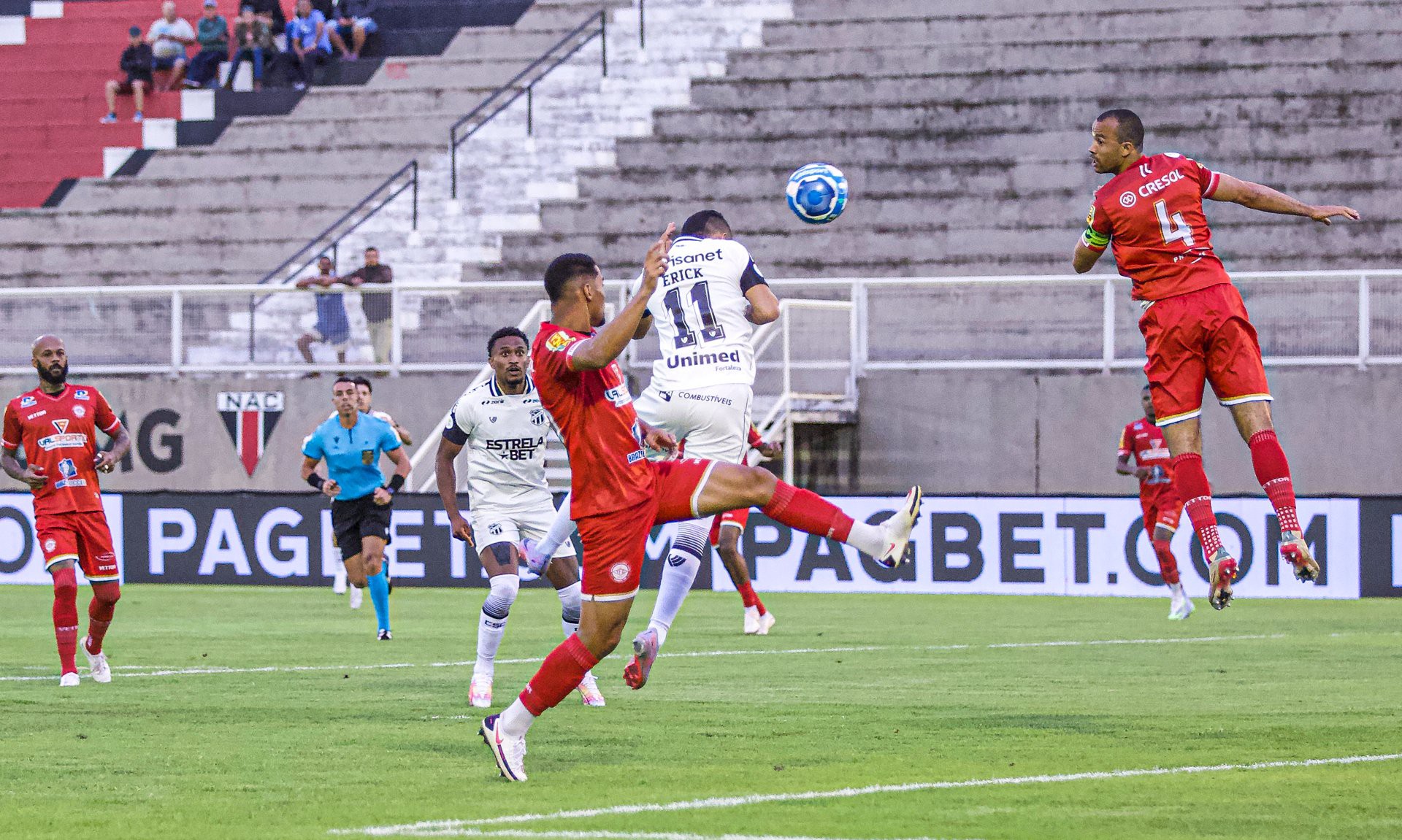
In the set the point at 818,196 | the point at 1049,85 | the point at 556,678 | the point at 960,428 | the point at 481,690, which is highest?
the point at 1049,85

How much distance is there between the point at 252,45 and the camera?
3581 cm

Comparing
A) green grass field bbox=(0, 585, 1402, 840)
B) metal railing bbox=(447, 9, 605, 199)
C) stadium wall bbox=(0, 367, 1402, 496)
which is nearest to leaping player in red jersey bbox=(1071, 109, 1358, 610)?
green grass field bbox=(0, 585, 1402, 840)

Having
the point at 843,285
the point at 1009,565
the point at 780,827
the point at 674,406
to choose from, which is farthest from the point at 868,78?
the point at 780,827

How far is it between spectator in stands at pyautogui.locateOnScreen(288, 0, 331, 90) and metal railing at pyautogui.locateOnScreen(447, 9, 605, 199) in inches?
133

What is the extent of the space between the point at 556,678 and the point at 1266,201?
470 cm

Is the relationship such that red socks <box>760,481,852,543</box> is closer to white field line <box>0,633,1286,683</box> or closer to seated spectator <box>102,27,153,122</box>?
white field line <box>0,633,1286,683</box>

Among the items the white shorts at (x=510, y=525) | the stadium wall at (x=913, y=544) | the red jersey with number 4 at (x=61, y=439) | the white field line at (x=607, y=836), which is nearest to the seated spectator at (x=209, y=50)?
the stadium wall at (x=913, y=544)

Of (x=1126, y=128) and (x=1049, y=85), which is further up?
(x=1049, y=85)

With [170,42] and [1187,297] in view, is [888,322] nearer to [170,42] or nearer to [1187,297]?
[1187,297]

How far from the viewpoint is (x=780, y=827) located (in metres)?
7.05

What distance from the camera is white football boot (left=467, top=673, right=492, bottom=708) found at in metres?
11.3

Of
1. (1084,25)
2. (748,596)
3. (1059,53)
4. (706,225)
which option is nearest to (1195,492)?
(706,225)

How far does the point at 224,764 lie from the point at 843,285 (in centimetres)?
1731

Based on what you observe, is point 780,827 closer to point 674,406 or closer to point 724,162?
point 674,406
